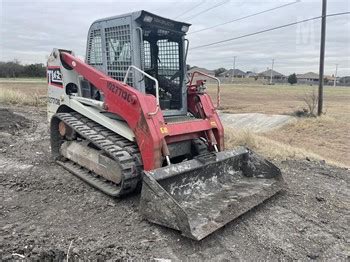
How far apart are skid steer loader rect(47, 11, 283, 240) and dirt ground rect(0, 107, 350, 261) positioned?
7.1 inches

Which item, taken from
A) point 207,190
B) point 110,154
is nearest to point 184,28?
point 110,154

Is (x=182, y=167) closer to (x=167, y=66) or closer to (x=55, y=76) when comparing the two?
(x=167, y=66)

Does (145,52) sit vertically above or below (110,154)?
above

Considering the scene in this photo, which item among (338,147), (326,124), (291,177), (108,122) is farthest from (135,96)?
(326,124)

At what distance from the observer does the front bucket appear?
157 inches

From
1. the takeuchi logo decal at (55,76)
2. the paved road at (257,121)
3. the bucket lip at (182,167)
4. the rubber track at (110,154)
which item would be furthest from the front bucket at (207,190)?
the paved road at (257,121)

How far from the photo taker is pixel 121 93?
5129 millimetres

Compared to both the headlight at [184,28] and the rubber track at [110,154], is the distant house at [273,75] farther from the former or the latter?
the rubber track at [110,154]

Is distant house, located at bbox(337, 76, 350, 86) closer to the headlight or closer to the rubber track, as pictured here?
the headlight

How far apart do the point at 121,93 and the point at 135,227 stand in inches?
72.8

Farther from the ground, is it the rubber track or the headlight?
the headlight

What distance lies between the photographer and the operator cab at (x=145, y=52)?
5.38 metres

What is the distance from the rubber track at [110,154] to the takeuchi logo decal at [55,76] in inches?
28.2

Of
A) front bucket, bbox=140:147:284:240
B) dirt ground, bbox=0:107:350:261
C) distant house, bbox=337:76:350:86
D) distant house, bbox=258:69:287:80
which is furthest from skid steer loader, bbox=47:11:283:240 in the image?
distant house, bbox=258:69:287:80
